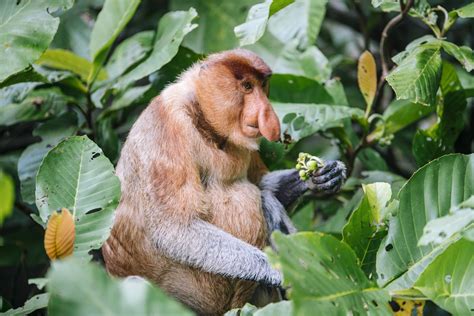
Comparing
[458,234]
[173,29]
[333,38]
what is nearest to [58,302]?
[458,234]

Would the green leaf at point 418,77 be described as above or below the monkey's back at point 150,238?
above

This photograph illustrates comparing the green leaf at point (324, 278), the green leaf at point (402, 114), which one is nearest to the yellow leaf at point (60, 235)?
the green leaf at point (324, 278)

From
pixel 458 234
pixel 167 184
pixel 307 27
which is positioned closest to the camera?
pixel 458 234

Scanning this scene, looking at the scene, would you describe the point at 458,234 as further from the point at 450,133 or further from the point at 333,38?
the point at 333,38

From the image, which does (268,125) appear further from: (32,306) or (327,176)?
(32,306)

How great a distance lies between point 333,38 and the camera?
309 inches

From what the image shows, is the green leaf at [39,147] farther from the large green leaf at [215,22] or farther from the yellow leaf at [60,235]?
the yellow leaf at [60,235]

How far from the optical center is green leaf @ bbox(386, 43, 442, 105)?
407 centimetres

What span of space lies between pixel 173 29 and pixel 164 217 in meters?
1.44

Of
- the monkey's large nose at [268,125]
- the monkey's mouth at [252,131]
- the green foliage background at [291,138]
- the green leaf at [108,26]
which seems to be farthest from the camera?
the green leaf at [108,26]

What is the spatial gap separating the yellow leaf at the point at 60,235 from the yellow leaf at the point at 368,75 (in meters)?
2.53

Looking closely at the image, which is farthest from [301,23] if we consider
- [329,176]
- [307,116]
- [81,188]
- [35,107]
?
[81,188]

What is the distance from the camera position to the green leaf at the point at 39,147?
16.2 feet

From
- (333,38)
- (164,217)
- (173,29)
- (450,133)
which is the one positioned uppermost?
(173,29)
